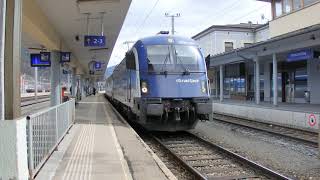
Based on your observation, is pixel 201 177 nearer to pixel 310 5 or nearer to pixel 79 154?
pixel 79 154

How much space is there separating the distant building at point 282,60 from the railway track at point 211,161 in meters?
7.77

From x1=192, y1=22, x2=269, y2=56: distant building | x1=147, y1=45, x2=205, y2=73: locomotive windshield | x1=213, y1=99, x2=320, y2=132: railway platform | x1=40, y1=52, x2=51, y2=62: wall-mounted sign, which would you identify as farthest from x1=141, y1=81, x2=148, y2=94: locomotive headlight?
x1=192, y1=22, x2=269, y2=56: distant building

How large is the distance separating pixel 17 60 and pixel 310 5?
889 inches

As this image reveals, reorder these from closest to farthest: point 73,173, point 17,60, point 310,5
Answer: point 17,60
point 73,173
point 310,5

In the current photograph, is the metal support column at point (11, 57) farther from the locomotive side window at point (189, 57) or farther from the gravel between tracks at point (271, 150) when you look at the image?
the locomotive side window at point (189, 57)

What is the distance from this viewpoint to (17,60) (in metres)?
6.03

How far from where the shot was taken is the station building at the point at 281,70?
19.9 metres

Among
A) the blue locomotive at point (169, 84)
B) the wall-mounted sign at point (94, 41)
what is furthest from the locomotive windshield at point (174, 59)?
the wall-mounted sign at point (94, 41)

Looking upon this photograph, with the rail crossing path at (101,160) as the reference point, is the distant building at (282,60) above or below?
above

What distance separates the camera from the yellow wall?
82.6 feet

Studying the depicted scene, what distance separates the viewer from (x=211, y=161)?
33.9ft

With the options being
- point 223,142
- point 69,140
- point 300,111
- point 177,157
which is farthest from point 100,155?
point 300,111

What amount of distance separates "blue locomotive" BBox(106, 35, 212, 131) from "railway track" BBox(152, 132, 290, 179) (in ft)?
2.43

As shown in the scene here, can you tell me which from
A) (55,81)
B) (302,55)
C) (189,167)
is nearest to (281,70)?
(302,55)
